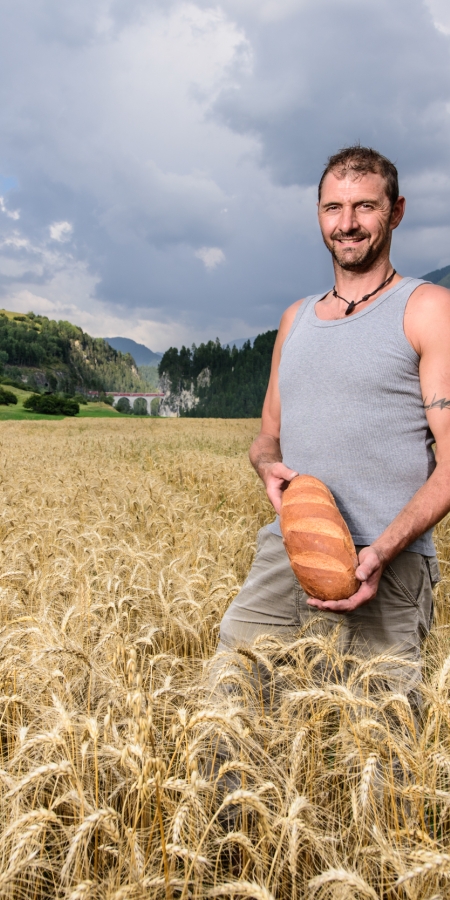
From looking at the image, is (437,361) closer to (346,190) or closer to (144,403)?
(346,190)

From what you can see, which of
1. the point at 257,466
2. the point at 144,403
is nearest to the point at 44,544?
the point at 257,466

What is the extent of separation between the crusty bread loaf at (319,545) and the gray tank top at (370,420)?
267mm

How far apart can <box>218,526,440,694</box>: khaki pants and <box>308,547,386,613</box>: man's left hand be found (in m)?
0.29

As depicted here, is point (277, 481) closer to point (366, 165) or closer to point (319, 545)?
point (319, 545)

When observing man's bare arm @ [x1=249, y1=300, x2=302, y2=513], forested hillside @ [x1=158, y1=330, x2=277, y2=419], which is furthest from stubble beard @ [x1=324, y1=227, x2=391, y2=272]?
forested hillside @ [x1=158, y1=330, x2=277, y2=419]

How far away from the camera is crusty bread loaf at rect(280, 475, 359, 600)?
7.34ft

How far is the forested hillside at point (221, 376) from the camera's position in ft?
333

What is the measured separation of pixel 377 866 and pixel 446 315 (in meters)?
1.89

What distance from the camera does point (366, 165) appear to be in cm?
269

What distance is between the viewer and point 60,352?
188m

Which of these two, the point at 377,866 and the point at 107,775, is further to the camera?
the point at 107,775

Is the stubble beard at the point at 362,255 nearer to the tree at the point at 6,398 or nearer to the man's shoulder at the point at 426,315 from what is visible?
the man's shoulder at the point at 426,315

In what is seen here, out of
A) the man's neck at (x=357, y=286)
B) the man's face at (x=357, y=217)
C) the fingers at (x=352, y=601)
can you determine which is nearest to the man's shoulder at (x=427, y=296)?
the man's neck at (x=357, y=286)

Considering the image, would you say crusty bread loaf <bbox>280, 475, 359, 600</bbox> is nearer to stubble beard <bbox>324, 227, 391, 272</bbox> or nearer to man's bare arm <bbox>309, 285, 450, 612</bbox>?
man's bare arm <bbox>309, 285, 450, 612</bbox>
